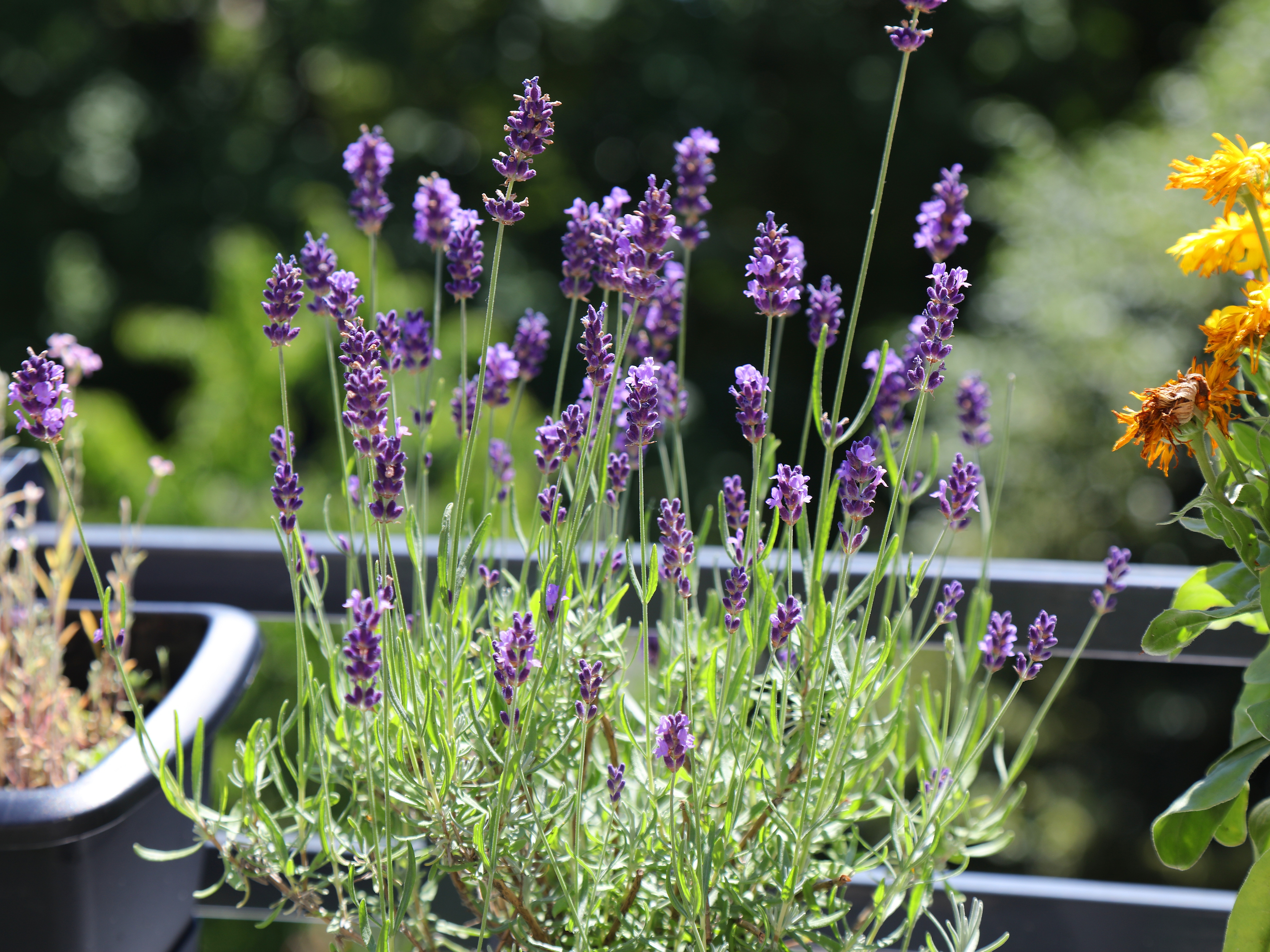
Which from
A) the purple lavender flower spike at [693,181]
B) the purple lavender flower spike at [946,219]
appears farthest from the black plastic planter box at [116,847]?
the purple lavender flower spike at [946,219]

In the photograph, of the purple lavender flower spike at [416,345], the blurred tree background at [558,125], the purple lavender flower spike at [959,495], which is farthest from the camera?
the blurred tree background at [558,125]

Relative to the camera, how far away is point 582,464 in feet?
1.90

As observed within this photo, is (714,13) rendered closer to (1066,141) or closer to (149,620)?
(1066,141)

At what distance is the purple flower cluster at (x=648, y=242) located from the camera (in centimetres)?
57

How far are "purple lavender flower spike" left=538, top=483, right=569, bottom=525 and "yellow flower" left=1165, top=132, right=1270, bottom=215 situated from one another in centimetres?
45

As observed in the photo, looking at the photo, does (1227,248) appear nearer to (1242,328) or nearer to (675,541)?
(1242,328)

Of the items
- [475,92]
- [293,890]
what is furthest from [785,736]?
[475,92]

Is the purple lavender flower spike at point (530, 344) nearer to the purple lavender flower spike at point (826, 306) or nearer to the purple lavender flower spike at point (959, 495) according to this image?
the purple lavender flower spike at point (826, 306)

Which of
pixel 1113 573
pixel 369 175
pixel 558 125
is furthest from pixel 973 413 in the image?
pixel 558 125

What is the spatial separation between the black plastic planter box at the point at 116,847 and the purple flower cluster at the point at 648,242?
469 mm

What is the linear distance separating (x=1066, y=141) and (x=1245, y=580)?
5.79 metres

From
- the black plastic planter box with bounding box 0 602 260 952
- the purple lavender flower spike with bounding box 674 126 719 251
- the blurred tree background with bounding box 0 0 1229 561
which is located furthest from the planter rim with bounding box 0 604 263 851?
the blurred tree background with bounding box 0 0 1229 561

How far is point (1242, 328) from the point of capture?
0.64 meters

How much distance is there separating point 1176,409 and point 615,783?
400mm
